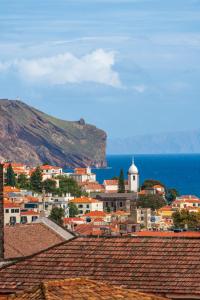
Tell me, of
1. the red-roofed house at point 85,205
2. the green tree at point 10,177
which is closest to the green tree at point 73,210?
the red-roofed house at point 85,205

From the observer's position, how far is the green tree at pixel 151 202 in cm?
13475

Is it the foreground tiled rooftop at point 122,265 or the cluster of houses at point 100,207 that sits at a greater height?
the cluster of houses at point 100,207

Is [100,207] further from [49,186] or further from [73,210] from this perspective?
[49,186]

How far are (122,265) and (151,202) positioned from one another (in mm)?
114150

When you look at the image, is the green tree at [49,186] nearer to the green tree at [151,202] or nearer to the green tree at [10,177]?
the green tree at [10,177]

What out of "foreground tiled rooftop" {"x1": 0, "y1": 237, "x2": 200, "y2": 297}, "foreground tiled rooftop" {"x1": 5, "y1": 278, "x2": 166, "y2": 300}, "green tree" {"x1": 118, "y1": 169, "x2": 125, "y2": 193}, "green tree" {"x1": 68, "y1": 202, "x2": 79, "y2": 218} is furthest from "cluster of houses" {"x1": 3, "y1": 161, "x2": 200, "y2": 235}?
"foreground tiled rooftop" {"x1": 5, "y1": 278, "x2": 166, "y2": 300}

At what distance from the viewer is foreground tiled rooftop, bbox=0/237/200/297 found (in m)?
20.6

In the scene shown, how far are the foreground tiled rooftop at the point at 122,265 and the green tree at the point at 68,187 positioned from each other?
126 m

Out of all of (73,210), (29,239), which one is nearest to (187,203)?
(73,210)

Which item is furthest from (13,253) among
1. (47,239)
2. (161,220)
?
(161,220)

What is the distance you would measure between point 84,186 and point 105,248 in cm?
15006

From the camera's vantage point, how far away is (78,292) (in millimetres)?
15492

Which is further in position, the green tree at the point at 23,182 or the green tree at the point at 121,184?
the green tree at the point at 121,184

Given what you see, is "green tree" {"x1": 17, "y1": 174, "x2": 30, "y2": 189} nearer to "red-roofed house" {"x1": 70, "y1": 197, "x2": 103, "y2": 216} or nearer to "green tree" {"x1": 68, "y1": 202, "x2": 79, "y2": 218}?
"red-roofed house" {"x1": 70, "y1": 197, "x2": 103, "y2": 216}
